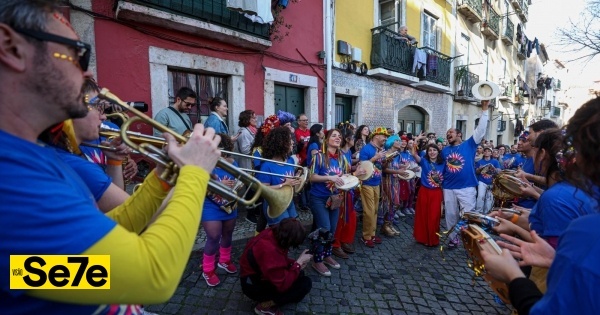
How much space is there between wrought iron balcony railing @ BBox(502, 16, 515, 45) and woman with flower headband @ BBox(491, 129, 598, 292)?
838 inches

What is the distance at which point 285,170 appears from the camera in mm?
3654

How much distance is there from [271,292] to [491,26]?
19523 millimetres

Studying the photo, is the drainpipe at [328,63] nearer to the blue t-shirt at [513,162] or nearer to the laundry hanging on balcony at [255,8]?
the laundry hanging on balcony at [255,8]

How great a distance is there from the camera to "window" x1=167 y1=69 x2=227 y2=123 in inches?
224

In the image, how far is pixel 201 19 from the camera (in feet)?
18.5

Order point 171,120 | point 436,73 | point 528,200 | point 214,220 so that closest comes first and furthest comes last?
point 528,200 < point 214,220 < point 171,120 < point 436,73

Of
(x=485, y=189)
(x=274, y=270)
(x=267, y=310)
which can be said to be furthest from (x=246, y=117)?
(x=485, y=189)

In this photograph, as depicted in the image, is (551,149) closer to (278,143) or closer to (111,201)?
(278,143)

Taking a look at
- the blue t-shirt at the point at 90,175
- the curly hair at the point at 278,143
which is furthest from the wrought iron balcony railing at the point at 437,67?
the blue t-shirt at the point at 90,175

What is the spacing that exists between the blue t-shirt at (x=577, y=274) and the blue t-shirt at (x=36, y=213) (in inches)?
56.7

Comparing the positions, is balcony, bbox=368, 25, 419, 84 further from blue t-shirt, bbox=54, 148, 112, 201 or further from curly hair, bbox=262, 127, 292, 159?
blue t-shirt, bbox=54, 148, 112, 201

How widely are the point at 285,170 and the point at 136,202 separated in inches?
92.9

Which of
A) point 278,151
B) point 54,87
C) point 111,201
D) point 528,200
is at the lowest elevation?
point 528,200

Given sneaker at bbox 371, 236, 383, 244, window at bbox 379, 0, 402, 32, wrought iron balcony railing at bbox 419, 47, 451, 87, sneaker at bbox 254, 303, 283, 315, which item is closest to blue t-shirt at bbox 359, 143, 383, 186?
sneaker at bbox 371, 236, 383, 244
